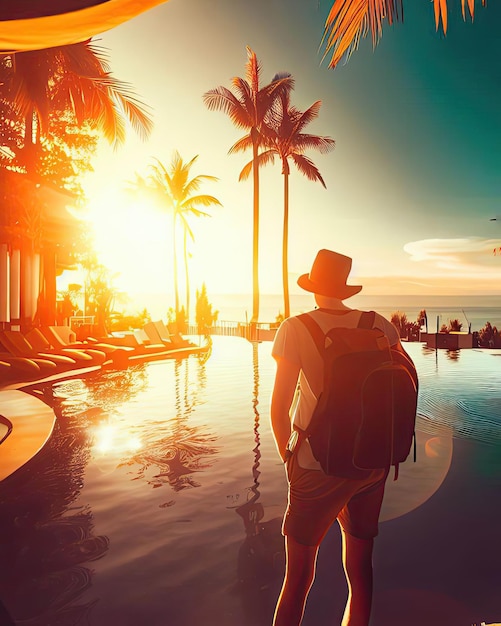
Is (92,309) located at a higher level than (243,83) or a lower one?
lower

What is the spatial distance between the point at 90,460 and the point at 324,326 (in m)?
4.73

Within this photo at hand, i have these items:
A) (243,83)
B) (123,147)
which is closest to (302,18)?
(123,147)

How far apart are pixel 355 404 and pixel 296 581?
736mm

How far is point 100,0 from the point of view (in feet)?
6.36

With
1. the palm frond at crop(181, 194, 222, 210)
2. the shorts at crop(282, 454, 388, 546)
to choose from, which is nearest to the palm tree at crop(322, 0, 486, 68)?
the shorts at crop(282, 454, 388, 546)

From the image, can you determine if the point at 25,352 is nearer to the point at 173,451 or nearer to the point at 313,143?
the point at 173,451

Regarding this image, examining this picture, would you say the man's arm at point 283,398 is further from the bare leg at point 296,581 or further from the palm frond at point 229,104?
the palm frond at point 229,104

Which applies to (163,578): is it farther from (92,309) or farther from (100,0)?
(92,309)

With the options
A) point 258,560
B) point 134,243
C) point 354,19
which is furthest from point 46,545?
point 134,243

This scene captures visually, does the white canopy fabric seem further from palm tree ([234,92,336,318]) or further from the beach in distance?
the beach in distance

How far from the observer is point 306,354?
7.15 ft

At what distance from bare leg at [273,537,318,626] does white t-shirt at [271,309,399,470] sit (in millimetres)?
323

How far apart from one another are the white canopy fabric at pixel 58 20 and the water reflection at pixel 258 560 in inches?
112

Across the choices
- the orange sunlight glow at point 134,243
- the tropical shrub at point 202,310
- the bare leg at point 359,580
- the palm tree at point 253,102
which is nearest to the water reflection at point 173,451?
the bare leg at point 359,580
